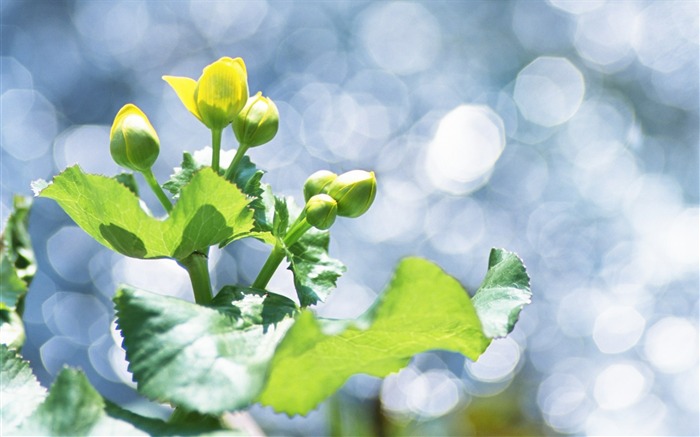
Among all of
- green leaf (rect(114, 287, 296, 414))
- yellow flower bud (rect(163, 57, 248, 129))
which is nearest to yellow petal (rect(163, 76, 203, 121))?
yellow flower bud (rect(163, 57, 248, 129))

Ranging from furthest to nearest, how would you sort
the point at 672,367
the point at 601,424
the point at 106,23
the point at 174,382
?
1. the point at 106,23
2. the point at 672,367
3. the point at 601,424
4. the point at 174,382

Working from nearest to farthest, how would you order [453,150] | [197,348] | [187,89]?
[197,348] → [187,89] → [453,150]

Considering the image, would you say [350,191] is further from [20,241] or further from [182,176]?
[20,241]

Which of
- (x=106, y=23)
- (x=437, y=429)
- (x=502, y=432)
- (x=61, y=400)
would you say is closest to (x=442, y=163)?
(x=106, y=23)

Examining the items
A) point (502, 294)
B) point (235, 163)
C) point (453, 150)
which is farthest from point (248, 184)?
point (453, 150)

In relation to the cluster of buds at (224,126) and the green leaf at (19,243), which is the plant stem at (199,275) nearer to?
the cluster of buds at (224,126)

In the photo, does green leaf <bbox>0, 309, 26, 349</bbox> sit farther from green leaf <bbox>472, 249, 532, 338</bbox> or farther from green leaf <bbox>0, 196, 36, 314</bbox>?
green leaf <bbox>472, 249, 532, 338</bbox>

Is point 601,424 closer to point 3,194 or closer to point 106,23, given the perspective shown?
point 3,194
